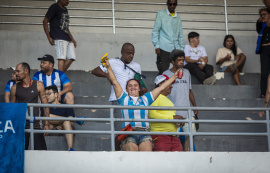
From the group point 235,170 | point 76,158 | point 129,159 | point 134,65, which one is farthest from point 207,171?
point 134,65

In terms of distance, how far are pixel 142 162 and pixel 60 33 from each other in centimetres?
385

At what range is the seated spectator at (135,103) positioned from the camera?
8516 millimetres

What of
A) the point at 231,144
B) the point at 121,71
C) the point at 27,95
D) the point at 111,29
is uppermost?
the point at 111,29

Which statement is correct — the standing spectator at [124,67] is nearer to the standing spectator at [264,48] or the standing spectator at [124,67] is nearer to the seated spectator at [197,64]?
the seated spectator at [197,64]

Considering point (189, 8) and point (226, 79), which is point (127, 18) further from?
point (226, 79)

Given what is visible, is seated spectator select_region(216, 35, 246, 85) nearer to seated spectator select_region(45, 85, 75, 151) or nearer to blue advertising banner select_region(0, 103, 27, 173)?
seated spectator select_region(45, 85, 75, 151)

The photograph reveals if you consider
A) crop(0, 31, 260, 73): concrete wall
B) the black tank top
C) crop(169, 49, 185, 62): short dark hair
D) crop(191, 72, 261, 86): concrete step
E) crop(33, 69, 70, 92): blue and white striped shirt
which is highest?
crop(0, 31, 260, 73): concrete wall

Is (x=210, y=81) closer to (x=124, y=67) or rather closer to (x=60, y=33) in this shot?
(x=124, y=67)

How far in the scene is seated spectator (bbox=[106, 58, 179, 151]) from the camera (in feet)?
27.9

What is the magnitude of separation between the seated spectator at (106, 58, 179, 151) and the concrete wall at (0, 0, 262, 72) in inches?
214

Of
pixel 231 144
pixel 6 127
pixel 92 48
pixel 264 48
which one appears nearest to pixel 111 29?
pixel 92 48

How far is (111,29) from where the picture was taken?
1534 cm

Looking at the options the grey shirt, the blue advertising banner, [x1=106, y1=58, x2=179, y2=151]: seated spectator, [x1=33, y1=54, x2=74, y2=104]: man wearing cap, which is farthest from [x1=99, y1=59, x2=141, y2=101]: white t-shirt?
the blue advertising banner

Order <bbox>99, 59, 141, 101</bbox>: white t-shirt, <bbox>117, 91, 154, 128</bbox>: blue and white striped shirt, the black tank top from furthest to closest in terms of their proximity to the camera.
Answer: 1. <bbox>99, 59, 141, 101</bbox>: white t-shirt
2. the black tank top
3. <bbox>117, 91, 154, 128</bbox>: blue and white striped shirt
